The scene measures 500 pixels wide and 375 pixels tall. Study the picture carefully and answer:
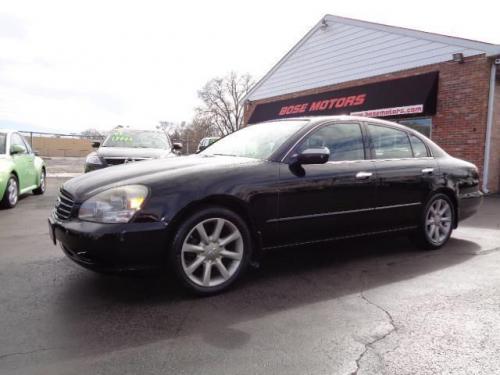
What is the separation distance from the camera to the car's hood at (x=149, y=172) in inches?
129

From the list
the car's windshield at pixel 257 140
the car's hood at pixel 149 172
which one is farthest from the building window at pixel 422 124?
the car's hood at pixel 149 172

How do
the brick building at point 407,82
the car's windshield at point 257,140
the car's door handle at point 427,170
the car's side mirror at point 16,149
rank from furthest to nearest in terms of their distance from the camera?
the brick building at point 407,82 < the car's side mirror at point 16,149 < the car's door handle at point 427,170 < the car's windshield at point 257,140

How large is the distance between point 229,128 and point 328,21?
39127mm

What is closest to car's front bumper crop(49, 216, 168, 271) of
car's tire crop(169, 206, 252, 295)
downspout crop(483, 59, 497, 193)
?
car's tire crop(169, 206, 252, 295)

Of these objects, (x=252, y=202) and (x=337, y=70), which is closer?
(x=252, y=202)

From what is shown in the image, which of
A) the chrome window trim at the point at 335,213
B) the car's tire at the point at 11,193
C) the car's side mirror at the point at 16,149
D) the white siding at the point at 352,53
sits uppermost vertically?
→ the white siding at the point at 352,53

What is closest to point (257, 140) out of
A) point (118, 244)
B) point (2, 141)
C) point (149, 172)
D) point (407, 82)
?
point (149, 172)

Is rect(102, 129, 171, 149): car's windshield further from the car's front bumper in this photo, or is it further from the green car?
the car's front bumper

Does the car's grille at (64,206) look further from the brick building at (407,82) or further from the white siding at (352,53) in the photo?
the white siding at (352,53)

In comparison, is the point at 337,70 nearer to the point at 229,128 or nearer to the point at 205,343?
the point at 205,343

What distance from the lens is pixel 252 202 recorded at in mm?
3504

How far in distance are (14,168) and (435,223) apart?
23.7 feet

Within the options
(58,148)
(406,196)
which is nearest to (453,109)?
(406,196)

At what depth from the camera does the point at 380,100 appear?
42.9 ft
